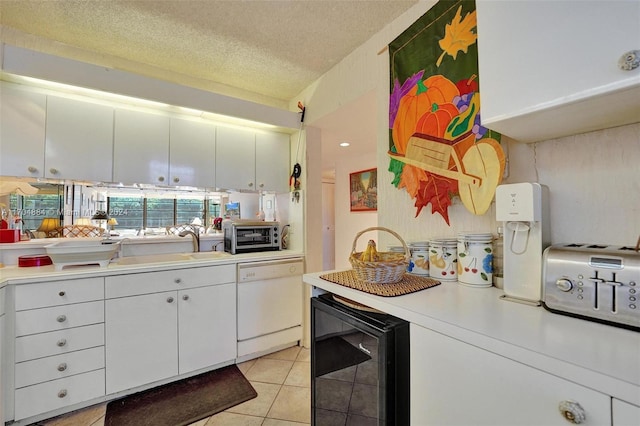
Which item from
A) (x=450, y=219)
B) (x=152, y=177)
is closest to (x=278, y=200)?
(x=152, y=177)

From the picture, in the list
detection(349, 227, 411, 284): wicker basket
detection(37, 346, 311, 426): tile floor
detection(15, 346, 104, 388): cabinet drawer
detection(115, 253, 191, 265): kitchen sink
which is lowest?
detection(37, 346, 311, 426): tile floor

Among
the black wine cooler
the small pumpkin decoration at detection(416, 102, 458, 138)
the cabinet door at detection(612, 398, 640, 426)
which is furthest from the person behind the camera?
the small pumpkin decoration at detection(416, 102, 458, 138)

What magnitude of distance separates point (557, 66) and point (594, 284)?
62cm

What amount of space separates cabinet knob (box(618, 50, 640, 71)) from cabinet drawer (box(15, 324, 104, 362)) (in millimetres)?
2583

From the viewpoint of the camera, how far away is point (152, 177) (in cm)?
209

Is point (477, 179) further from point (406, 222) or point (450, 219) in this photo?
point (406, 222)

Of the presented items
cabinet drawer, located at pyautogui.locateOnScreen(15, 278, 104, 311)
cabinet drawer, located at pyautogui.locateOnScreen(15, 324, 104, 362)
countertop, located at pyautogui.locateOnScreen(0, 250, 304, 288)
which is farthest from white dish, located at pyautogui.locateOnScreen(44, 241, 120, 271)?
cabinet drawer, located at pyautogui.locateOnScreen(15, 324, 104, 362)

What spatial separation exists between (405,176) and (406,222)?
278 millimetres

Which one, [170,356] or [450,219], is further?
[170,356]

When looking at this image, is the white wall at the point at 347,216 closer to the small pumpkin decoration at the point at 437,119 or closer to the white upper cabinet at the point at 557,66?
the small pumpkin decoration at the point at 437,119

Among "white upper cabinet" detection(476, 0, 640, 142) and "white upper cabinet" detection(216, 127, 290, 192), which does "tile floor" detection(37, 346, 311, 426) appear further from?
"white upper cabinet" detection(476, 0, 640, 142)

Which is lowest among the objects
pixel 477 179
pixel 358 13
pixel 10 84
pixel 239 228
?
pixel 239 228

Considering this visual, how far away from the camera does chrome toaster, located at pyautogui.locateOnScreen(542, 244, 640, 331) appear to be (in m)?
0.67

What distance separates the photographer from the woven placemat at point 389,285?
1.06 meters
